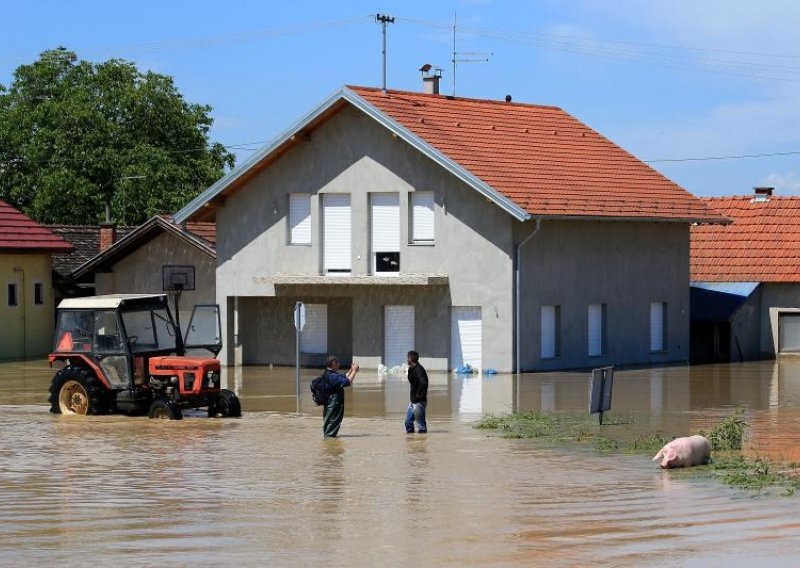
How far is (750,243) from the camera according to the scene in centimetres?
5041

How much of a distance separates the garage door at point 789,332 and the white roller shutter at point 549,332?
377 inches

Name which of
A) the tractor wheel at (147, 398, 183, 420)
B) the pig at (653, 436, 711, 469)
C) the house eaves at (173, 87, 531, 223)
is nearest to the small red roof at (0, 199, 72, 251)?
the house eaves at (173, 87, 531, 223)

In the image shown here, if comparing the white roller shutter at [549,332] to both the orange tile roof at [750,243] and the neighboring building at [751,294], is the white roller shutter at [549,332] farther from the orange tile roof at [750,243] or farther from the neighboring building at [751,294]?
the orange tile roof at [750,243]

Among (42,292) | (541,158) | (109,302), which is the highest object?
(541,158)

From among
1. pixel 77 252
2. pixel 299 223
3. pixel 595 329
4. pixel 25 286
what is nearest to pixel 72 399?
pixel 299 223

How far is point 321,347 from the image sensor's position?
44.8 meters

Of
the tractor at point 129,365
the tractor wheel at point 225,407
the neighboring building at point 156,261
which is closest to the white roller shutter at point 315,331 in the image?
the neighboring building at point 156,261

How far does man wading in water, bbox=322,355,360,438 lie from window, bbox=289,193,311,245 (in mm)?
17971

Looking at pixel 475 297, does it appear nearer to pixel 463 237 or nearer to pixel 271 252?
pixel 463 237

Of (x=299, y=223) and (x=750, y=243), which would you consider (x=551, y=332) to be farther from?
(x=750, y=243)

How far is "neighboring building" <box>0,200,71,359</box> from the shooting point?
50.4 metres

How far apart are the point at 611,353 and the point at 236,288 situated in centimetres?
992

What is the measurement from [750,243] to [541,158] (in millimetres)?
9769

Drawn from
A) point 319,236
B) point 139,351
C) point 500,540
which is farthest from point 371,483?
point 319,236
